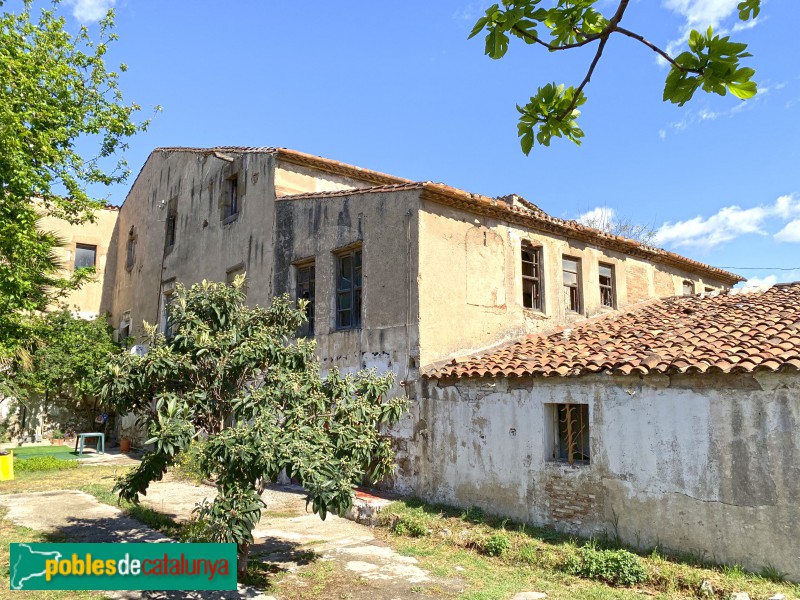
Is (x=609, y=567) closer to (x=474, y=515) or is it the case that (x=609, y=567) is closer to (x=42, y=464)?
(x=474, y=515)

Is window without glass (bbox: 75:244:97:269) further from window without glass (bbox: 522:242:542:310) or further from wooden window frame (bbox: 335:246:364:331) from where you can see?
window without glass (bbox: 522:242:542:310)

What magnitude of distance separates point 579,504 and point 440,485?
2713 millimetres

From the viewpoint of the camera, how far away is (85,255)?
25281mm

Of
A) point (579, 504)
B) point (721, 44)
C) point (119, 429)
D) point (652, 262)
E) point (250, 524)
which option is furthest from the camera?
point (119, 429)

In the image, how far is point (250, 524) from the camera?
5875mm

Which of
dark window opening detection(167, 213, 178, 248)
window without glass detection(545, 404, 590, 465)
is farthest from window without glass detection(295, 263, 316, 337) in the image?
dark window opening detection(167, 213, 178, 248)

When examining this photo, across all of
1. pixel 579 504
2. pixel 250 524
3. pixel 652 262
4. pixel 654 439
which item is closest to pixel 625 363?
pixel 654 439

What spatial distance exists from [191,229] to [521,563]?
15.2m

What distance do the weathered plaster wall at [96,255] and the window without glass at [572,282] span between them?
1927 centimetres

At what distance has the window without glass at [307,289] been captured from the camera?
13234 millimetres

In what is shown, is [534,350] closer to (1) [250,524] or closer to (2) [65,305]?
(1) [250,524]

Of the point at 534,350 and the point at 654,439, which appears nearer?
the point at 654,439

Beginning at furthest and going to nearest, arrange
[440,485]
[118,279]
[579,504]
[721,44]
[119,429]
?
[118,279], [119,429], [440,485], [579,504], [721,44]

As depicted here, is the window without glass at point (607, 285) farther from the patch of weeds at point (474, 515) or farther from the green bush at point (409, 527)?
the green bush at point (409, 527)
